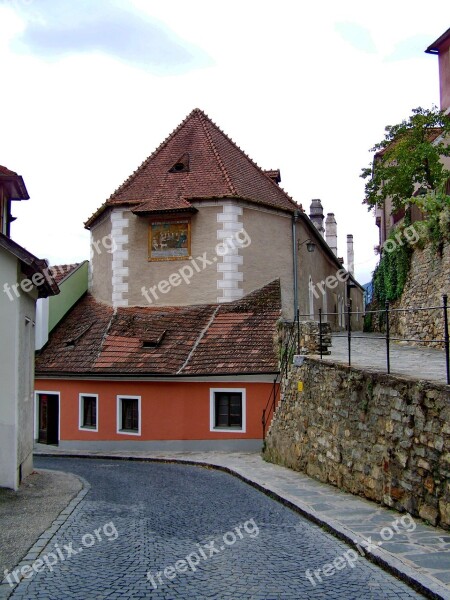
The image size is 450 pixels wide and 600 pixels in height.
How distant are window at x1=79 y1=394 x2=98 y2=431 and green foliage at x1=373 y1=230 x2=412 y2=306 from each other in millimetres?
12040

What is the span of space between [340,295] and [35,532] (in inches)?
1416

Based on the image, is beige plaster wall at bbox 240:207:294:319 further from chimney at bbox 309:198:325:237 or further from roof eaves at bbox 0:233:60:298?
chimney at bbox 309:198:325:237

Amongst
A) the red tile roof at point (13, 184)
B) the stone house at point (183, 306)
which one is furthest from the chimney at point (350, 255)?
the red tile roof at point (13, 184)

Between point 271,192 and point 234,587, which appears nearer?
point 234,587

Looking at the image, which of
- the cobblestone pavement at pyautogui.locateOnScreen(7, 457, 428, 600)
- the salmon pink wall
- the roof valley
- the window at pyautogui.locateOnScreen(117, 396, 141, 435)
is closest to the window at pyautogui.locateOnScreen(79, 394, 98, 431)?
the salmon pink wall

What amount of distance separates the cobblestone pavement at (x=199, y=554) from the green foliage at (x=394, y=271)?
1419 cm

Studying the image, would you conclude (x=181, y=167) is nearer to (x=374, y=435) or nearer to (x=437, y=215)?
(x=437, y=215)

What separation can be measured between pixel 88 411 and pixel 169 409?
3378mm

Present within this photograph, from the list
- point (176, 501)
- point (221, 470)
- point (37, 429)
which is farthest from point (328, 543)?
point (37, 429)

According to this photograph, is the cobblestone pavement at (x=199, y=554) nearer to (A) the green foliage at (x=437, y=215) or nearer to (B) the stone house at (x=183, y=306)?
(B) the stone house at (x=183, y=306)

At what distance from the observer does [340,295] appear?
4353 cm

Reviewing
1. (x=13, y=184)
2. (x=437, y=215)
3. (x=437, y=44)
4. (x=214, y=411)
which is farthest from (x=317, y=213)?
(x=13, y=184)

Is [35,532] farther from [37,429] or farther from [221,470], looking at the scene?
[37,429]

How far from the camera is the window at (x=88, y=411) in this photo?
22.8 meters
